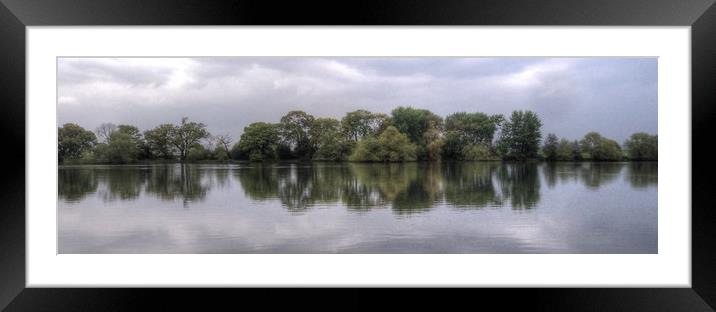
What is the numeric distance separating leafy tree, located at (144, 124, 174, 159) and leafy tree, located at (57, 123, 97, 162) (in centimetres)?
114

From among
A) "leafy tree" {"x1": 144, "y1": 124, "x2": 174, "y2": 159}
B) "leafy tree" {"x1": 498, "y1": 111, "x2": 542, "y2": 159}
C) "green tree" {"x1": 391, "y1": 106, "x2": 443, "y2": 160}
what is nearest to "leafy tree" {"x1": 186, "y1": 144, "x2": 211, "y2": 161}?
"leafy tree" {"x1": 144, "y1": 124, "x2": 174, "y2": 159}

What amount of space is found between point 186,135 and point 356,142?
419cm

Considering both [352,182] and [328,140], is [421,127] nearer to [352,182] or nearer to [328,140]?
[352,182]

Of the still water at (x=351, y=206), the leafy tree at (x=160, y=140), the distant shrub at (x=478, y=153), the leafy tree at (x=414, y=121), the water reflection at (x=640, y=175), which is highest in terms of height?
the leafy tree at (x=414, y=121)

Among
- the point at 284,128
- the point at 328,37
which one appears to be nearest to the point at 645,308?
the point at 328,37

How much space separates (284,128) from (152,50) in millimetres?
8602

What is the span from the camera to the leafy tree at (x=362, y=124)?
10.5 m

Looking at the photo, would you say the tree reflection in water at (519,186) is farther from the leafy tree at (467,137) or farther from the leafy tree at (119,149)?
the leafy tree at (119,149)

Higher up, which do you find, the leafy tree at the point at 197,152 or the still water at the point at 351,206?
the leafy tree at the point at 197,152

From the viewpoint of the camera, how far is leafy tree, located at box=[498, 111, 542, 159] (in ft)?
35.6

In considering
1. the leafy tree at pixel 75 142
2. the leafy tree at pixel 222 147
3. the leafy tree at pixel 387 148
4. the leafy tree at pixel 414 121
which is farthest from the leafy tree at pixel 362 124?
the leafy tree at pixel 75 142

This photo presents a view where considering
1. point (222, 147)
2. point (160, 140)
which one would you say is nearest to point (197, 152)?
point (160, 140)

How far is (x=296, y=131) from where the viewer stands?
1080 centimetres

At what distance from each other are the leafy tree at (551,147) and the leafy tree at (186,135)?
745cm
